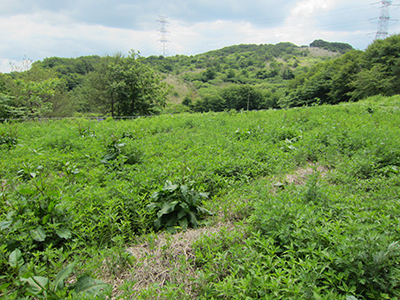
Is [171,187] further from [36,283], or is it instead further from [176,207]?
[36,283]

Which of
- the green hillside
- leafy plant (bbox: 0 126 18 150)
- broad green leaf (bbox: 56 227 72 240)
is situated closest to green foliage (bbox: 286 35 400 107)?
leafy plant (bbox: 0 126 18 150)

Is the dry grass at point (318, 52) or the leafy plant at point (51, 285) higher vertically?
the dry grass at point (318, 52)

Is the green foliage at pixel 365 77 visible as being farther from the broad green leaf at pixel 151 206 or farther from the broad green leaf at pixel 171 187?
the broad green leaf at pixel 151 206

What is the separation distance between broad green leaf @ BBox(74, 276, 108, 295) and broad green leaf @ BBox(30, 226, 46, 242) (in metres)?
0.69

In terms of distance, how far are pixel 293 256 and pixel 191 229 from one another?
1307 millimetres

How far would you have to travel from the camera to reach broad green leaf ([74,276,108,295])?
1659 millimetres

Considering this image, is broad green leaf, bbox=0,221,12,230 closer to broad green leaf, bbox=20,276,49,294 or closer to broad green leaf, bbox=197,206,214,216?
broad green leaf, bbox=20,276,49,294

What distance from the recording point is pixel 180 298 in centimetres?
170

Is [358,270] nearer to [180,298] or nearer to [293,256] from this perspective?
[293,256]

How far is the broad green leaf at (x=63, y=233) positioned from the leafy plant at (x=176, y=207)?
944mm

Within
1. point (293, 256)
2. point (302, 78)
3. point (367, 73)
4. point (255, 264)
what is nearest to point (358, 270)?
point (293, 256)

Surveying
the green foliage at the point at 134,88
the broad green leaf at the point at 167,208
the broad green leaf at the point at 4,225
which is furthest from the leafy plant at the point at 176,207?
the green foliage at the point at 134,88

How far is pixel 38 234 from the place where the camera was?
210 centimetres

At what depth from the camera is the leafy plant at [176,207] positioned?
2.74 m
